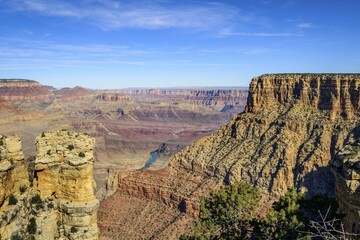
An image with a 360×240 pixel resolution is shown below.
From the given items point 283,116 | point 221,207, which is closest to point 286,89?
point 283,116

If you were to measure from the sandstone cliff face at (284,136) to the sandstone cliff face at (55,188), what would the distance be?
3714 centimetres

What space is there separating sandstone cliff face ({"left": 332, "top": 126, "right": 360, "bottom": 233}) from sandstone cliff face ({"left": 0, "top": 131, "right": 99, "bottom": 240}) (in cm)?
1213

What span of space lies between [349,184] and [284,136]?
146ft

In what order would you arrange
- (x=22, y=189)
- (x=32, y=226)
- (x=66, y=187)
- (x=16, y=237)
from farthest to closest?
(x=66, y=187) → (x=22, y=189) → (x=32, y=226) → (x=16, y=237)

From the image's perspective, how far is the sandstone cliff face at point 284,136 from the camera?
5306 cm

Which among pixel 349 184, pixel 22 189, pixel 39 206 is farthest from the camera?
pixel 39 206

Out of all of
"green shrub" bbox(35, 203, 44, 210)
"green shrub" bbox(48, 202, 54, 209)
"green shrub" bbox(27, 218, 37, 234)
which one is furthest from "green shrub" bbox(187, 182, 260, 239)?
"green shrub" bbox(27, 218, 37, 234)

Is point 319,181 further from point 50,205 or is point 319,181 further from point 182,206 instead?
point 50,205

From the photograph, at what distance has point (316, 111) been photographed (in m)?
61.4

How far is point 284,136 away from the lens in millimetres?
58125

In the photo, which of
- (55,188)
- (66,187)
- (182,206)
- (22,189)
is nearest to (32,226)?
(22,189)

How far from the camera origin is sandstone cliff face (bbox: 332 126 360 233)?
1470 centimetres

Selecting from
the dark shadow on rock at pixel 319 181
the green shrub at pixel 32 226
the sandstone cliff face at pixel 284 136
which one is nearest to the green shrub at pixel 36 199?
the green shrub at pixel 32 226

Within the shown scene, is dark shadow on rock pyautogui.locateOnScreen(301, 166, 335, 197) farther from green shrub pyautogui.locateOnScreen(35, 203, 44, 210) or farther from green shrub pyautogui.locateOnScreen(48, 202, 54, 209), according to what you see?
green shrub pyautogui.locateOnScreen(35, 203, 44, 210)
